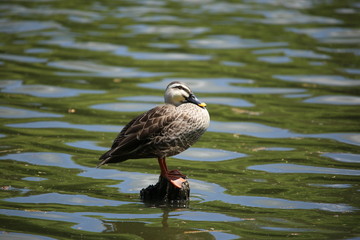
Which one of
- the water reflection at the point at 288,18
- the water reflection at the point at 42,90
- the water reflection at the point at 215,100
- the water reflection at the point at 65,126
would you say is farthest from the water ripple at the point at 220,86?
the water reflection at the point at 288,18

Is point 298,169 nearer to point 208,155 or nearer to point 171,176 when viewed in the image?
point 208,155

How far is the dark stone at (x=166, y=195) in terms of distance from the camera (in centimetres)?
833

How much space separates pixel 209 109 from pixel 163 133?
19.3 ft

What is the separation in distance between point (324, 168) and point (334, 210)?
1906 mm

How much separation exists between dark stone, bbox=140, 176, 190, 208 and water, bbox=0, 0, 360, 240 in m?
0.16

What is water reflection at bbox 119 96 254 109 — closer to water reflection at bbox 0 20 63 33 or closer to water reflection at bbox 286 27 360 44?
water reflection at bbox 286 27 360 44

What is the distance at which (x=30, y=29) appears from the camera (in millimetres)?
20484

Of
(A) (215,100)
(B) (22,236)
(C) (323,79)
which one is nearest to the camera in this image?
(B) (22,236)

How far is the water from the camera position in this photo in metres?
8.06

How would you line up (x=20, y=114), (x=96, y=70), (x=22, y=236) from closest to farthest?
(x=22, y=236) → (x=20, y=114) → (x=96, y=70)

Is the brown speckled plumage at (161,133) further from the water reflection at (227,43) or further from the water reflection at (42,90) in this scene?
the water reflection at (227,43)

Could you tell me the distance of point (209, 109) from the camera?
1383 centimetres

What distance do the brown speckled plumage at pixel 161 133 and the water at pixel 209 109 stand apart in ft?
2.44

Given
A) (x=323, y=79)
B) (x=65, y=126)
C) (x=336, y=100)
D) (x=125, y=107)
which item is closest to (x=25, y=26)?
(x=125, y=107)
